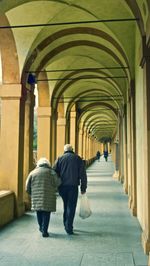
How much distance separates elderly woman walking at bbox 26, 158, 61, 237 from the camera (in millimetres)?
7363

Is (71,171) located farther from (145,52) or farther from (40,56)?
(40,56)

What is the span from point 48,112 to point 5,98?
4.97 m

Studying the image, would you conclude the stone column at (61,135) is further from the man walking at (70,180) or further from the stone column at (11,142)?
the man walking at (70,180)

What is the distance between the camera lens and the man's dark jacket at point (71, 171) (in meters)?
7.64

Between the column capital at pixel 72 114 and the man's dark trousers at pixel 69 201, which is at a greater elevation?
the column capital at pixel 72 114

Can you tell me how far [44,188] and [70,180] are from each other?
22.5 inches

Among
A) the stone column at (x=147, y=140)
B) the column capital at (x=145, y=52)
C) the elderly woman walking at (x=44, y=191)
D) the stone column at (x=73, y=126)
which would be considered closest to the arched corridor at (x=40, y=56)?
the column capital at (x=145, y=52)

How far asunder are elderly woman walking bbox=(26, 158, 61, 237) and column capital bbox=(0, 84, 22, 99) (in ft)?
11.1

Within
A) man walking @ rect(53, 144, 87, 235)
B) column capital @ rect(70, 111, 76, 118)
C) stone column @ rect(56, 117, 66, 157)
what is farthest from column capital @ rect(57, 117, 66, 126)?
man walking @ rect(53, 144, 87, 235)

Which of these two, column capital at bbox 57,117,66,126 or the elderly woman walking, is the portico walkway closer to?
the elderly woman walking

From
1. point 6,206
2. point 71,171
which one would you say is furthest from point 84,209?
point 6,206

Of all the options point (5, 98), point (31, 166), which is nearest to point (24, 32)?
point (5, 98)

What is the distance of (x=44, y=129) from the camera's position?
50.5 ft

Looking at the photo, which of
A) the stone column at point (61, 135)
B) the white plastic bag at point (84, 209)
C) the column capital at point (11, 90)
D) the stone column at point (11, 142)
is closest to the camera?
the white plastic bag at point (84, 209)
